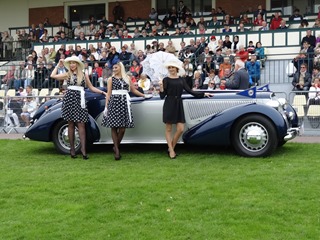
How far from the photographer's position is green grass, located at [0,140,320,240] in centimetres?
579

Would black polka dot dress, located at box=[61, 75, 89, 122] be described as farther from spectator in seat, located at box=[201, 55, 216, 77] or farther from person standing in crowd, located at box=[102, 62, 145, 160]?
spectator in seat, located at box=[201, 55, 216, 77]

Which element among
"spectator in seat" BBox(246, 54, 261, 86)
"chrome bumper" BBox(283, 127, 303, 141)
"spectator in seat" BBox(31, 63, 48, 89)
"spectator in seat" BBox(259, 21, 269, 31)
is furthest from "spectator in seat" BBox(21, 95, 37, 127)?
"spectator in seat" BBox(259, 21, 269, 31)

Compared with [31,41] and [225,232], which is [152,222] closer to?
[225,232]

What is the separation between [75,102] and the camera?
9961 millimetres

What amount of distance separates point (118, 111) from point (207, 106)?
1.56 metres

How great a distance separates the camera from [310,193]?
22.8 ft

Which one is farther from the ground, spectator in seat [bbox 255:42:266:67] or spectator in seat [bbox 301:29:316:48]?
spectator in seat [bbox 301:29:316:48]

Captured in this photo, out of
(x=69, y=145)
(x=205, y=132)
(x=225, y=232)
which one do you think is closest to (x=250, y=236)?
(x=225, y=232)

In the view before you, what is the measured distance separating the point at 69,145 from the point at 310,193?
502cm

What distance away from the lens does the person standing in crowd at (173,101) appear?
9586 millimetres

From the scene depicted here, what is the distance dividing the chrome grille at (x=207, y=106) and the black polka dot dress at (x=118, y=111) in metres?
1.05

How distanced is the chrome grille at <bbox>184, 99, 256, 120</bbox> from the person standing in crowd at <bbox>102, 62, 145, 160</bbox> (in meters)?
1.06

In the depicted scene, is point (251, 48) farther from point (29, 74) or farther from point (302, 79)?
point (29, 74)

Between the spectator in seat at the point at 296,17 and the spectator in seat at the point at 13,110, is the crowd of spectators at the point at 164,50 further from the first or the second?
the spectator in seat at the point at 13,110
